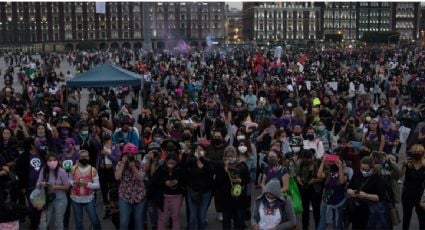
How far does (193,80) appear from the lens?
21.4m

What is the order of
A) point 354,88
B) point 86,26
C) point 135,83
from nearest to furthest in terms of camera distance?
point 135,83 → point 354,88 → point 86,26

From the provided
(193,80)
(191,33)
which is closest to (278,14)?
(191,33)

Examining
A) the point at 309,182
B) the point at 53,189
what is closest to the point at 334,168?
A: the point at 309,182

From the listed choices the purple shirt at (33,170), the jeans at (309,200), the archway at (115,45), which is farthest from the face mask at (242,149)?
the archway at (115,45)

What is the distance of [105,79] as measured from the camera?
549 inches

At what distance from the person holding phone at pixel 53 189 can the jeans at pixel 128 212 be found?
73cm

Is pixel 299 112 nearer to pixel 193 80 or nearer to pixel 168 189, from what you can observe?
pixel 168 189

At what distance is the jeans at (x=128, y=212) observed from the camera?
270 inches

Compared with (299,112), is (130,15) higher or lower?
higher

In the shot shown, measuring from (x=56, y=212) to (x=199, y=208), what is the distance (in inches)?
71.2

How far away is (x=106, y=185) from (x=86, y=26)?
389 feet

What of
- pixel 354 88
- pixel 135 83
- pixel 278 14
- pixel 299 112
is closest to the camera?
pixel 299 112

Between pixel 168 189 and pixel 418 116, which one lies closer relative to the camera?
pixel 168 189

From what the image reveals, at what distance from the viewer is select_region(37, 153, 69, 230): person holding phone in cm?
681
